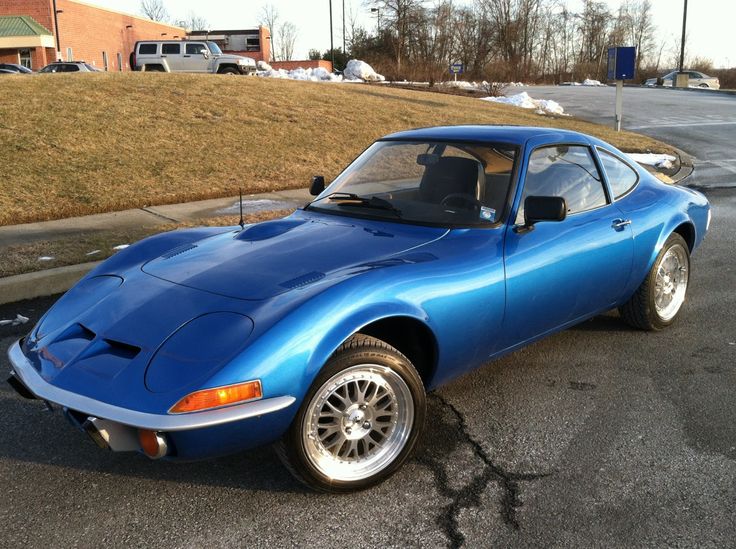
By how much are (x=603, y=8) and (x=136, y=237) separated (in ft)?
277

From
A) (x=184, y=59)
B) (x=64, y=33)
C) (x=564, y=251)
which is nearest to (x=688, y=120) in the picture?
(x=184, y=59)

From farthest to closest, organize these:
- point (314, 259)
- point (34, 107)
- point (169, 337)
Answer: point (34, 107)
point (314, 259)
point (169, 337)

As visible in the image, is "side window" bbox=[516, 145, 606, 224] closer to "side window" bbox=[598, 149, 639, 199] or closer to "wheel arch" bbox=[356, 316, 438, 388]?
"side window" bbox=[598, 149, 639, 199]

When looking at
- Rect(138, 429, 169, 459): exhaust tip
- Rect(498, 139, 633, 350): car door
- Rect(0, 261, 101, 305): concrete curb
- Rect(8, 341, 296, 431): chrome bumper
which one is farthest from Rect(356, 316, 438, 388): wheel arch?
Rect(0, 261, 101, 305): concrete curb

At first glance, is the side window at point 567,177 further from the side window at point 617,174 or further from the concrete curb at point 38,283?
the concrete curb at point 38,283

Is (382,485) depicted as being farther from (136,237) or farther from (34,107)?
(34,107)

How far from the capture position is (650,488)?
299 cm

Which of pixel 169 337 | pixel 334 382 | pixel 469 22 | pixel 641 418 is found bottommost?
pixel 641 418

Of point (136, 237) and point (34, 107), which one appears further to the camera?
point (34, 107)

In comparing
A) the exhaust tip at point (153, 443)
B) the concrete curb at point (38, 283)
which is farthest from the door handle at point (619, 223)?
the concrete curb at point (38, 283)

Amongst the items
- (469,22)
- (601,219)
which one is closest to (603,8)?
(469,22)

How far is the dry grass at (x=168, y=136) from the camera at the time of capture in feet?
30.8

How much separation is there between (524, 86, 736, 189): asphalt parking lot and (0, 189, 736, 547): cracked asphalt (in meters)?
9.16

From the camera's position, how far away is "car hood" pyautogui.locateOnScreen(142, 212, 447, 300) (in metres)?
3.07
